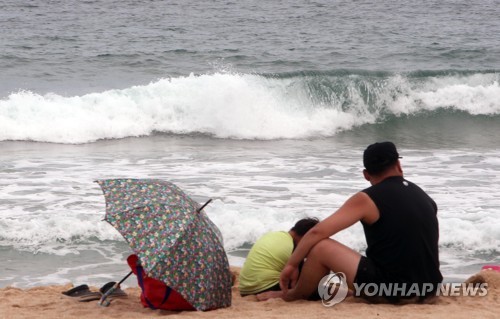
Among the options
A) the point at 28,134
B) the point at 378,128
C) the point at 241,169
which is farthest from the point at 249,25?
the point at 241,169

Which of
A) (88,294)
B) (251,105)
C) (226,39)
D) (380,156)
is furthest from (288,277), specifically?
(226,39)

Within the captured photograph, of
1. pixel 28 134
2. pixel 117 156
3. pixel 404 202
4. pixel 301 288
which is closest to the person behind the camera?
pixel 404 202

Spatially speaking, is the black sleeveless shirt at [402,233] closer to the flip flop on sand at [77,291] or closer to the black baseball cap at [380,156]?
the black baseball cap at [380,156]

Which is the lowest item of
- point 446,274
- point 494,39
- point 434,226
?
point 446,274

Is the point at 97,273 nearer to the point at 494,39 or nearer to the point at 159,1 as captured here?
the point at 494,39

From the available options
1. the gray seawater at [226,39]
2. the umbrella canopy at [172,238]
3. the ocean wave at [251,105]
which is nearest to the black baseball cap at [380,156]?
the umbrella canopy at [172,238]

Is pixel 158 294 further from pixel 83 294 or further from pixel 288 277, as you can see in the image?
pixel 288 277

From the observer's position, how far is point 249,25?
25734mm

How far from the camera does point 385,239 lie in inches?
201

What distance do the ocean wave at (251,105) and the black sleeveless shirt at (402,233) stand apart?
10.8 meters

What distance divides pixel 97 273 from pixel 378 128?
11.4 meters

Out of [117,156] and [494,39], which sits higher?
[494,39]

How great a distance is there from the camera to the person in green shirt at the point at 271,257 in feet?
19.2

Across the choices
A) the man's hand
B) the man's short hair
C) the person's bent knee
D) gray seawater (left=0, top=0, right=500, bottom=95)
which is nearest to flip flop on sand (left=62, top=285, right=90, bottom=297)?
the man's hand
